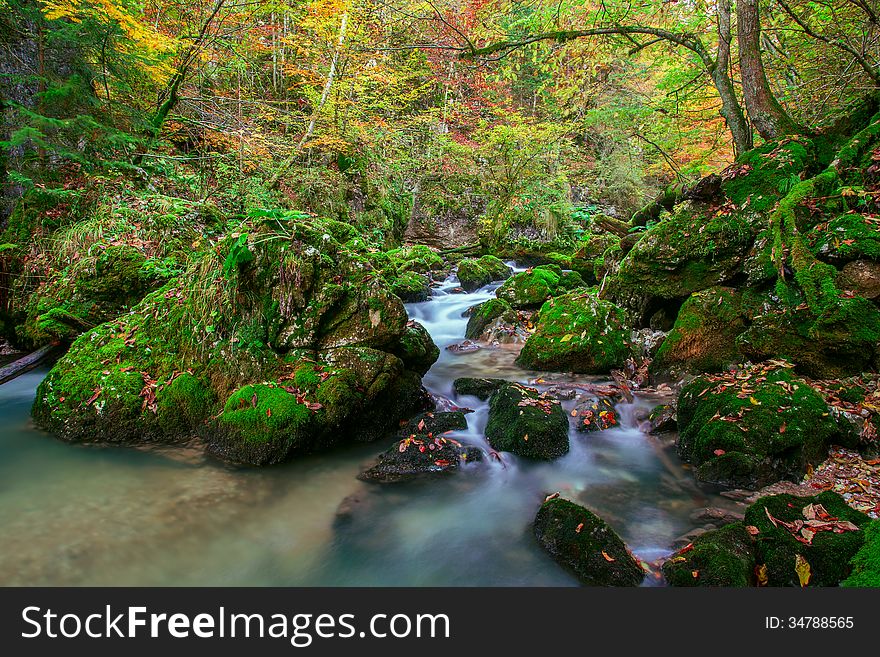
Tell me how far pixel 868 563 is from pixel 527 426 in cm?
277

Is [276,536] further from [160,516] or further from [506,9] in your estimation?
[506,9]

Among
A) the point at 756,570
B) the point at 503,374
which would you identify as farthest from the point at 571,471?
the point at 503,374

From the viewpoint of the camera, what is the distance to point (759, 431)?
374cm

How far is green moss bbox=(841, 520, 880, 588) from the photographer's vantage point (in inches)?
87.2

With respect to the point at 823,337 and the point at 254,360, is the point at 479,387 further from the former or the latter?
the point at 823,337

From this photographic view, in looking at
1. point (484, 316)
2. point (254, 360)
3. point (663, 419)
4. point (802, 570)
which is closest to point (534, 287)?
point (484, 316)

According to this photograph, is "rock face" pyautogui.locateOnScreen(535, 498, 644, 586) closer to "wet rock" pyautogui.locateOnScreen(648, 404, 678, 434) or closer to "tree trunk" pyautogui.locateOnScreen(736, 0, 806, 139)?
"wet rock" pyautogui.locateOnScreen(648, 404, 678, 434)

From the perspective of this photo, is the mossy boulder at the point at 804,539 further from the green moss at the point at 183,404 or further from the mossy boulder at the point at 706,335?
the green moss at the point at 183,404

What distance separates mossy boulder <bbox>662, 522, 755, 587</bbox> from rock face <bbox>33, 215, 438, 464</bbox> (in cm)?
312

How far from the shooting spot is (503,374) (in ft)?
23.1

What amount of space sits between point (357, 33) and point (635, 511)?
13.5 meters

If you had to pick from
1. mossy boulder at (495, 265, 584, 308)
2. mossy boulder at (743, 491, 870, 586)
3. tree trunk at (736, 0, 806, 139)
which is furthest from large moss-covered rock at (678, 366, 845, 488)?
mossy boulder at (495, 265, 584, 308)

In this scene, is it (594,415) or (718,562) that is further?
(594,415)

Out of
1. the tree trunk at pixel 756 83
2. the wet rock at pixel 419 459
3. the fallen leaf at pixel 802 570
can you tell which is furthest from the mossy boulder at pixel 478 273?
the fallen leaf at pixel 802 570
